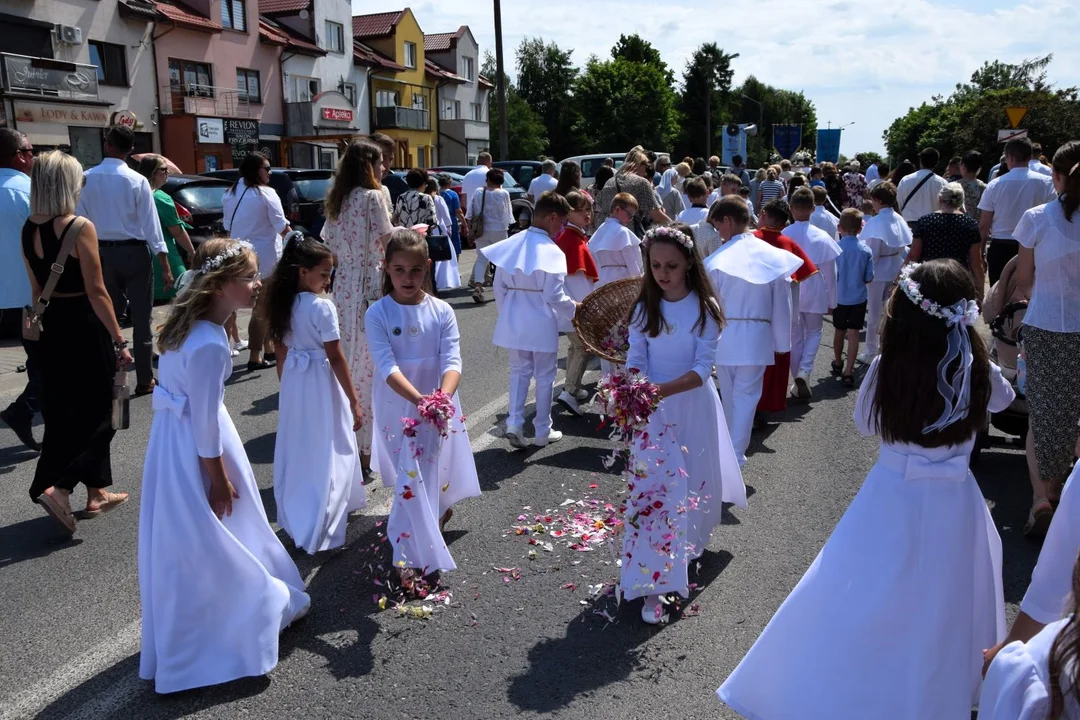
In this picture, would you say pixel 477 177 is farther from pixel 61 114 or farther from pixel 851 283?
pixel 61 114

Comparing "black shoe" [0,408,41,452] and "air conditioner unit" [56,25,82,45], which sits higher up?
"air conditioner unit" [56,25,82,45]

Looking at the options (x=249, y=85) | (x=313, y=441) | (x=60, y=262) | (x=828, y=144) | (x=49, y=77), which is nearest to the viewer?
(x=313, y=441)

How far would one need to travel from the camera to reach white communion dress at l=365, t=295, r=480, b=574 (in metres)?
4.46

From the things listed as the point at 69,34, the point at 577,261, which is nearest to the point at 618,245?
the point at 577,261

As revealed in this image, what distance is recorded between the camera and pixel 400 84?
52.2 meters

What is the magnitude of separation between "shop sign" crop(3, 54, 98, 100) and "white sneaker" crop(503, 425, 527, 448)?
25611 millimetres

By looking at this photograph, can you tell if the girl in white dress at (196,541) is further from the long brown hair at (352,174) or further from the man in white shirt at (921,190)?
the man in white shirt at (921,190)

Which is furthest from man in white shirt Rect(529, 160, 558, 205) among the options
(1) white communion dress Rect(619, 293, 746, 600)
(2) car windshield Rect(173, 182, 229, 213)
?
(1) white communion dress Rect(619, 293, 746, 600)

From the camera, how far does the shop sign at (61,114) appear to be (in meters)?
26.5

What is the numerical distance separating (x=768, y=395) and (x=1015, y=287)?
2.30 metres

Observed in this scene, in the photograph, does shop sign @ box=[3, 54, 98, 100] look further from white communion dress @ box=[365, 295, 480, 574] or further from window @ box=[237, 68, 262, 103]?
white communion dress @ box=[365, 295, 480, 574]

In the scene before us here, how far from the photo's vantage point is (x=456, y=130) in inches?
2255

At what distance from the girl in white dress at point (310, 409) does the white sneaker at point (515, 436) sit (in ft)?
6.19

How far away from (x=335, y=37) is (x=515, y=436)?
43080 millimetres
